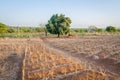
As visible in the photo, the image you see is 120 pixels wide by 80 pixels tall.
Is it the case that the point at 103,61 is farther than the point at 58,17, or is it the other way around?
the point at 58,17

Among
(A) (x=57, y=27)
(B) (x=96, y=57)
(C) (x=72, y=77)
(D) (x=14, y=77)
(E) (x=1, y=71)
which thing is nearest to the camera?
(C) (x=72, y=77)

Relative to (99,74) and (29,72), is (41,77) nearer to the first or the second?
(29,72)

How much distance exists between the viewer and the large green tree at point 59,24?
163 feet

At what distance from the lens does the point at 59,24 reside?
49844mm

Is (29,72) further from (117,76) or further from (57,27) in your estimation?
(57,27)

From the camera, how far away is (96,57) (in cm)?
1622

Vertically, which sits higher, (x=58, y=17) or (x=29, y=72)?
(x=58, y=17)

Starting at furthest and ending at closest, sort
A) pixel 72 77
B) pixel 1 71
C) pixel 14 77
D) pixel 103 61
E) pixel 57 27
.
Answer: pixel 57 27 → pixel 103 61 → pixel 1 71 → pixel 14 77 → pixel 72 77

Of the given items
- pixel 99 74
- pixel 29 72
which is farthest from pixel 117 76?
pixel 29 72

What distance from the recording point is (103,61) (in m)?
14.8

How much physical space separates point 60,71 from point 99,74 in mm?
2157

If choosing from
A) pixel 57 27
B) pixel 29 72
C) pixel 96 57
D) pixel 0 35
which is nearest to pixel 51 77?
pixel 29 72

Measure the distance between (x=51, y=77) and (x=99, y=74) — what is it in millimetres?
2502

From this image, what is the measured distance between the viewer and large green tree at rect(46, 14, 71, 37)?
163ft
